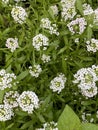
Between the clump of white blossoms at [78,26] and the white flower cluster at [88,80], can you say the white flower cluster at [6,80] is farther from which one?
the clump of white blossoms at [78,26]

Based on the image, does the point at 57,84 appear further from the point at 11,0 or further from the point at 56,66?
the point at 11,0

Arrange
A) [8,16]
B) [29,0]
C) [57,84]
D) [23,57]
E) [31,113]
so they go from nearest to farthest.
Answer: [31,113]
[57,84]
[23,57]
[8,16]
[29,0]

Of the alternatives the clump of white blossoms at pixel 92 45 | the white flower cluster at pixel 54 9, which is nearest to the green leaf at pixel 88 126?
the clump of white blossoms at pixel 92 45

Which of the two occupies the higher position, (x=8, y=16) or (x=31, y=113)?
(x=8, y=16)

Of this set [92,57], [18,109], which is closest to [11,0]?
[92,57]

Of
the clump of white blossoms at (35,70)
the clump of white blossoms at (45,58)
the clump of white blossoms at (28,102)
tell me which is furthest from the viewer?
the clump of white blossoms at (45,58)

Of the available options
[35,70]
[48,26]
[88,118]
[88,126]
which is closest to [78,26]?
[48,26]

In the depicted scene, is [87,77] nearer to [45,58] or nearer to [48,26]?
[45,58]
